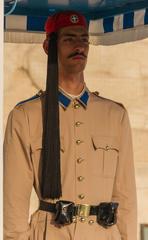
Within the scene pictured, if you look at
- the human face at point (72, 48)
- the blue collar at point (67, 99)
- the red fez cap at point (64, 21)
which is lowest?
the blue collar at point (67, 99)

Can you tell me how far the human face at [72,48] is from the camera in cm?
320

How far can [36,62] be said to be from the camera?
4875 mm

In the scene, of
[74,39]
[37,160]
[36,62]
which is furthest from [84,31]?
[36,62]

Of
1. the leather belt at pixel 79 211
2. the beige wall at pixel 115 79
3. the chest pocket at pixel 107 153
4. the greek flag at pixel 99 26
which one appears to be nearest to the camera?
the leather belt at pixel 79 211

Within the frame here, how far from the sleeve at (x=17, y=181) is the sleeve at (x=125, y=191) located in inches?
14.6

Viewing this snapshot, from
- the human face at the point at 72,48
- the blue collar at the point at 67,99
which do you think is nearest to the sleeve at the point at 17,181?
the blue collar at the point at 67,99

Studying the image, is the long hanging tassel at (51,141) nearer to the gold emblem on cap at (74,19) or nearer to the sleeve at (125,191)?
the gold emblem on cap at (74,19)

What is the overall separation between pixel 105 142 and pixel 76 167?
16cm

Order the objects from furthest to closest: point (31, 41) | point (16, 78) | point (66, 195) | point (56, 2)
Answer: 1. point (16, 78)
2. point (31, 41)
3. point (56, 2)
4. point (66, 195)

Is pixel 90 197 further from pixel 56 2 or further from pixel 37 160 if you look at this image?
pixel 56 2

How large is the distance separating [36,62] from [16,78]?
0.16 m

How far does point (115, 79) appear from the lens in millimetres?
5074

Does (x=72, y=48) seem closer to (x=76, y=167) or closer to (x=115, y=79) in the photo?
(x=76, y=167)

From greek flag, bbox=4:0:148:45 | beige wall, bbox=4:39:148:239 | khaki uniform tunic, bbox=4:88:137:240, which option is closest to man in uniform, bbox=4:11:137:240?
khaki uniform tunic, bbox=4:88:137:240
